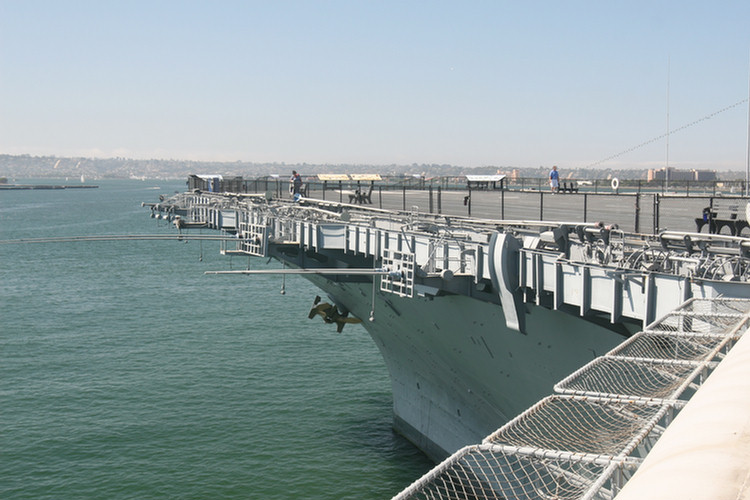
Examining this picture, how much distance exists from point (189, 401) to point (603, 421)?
71.5 feet

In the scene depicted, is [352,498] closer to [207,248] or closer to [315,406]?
[315,406]

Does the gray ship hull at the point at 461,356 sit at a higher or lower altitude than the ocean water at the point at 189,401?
higher

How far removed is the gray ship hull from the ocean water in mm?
1695

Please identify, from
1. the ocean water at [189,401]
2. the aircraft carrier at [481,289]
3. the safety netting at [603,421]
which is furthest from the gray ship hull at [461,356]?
the safety netting at [603,421]

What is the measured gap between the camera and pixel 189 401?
26.7 meters

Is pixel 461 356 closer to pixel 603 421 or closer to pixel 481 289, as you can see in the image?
pixel 481 289

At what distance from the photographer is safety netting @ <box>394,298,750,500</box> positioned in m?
5.09

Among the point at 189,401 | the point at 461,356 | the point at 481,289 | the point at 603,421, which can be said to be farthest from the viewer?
the point at 189,401

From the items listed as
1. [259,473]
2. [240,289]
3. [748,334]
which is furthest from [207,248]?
[748,334]

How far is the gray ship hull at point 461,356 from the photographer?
15.8m

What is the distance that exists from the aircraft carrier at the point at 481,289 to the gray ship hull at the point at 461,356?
0.14ft

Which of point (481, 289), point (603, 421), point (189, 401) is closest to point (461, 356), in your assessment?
point (481, 289)

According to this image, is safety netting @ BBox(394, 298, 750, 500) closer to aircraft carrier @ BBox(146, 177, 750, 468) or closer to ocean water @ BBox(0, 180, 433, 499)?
aircraft carrier @ BBox(146, 177, 750, 468)

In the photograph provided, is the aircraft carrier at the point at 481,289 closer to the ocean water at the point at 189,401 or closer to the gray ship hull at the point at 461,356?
the gray ship hull at the point at 461,356
